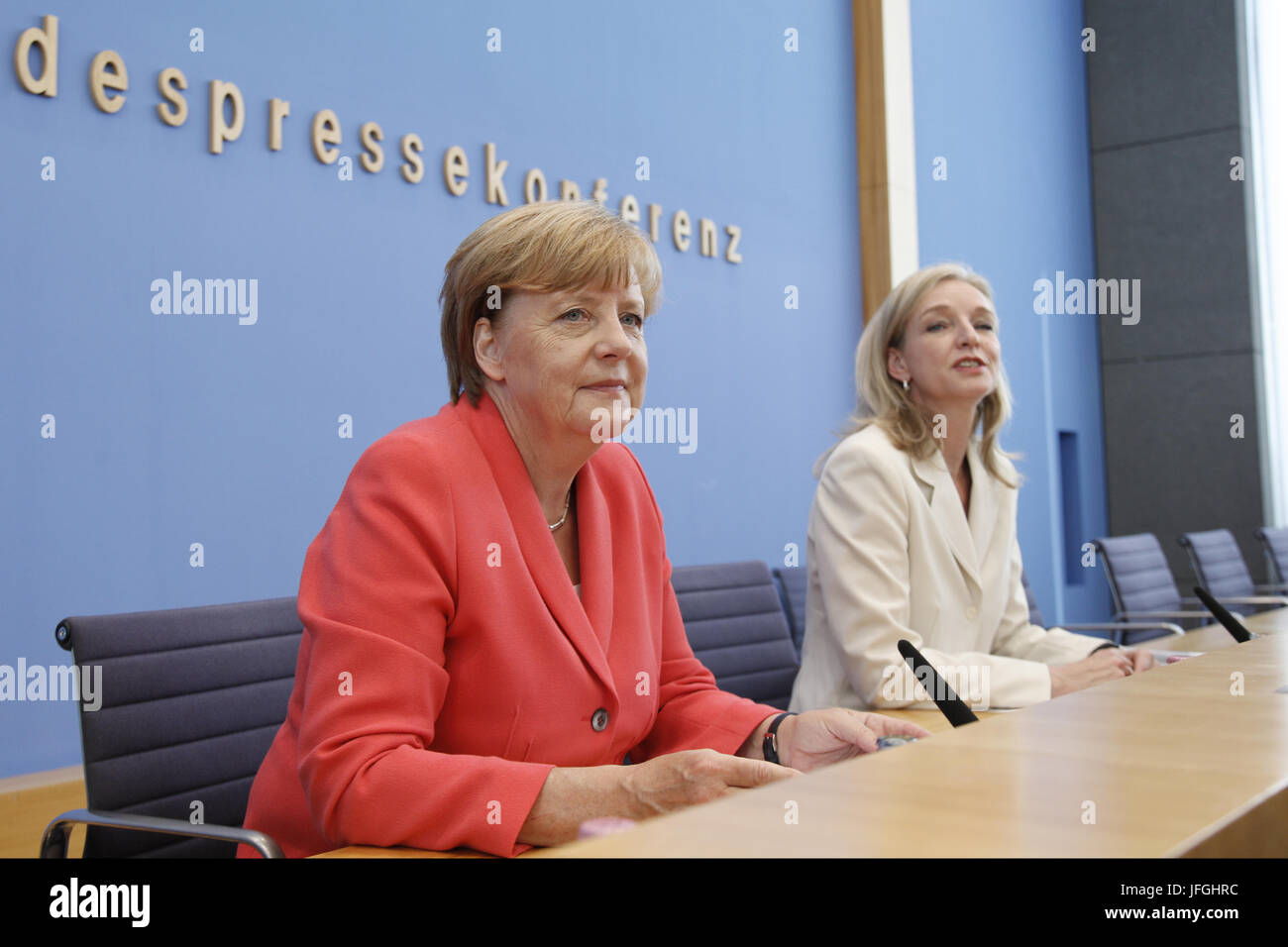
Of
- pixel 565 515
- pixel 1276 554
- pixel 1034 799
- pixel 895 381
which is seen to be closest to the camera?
pixel 1034 799

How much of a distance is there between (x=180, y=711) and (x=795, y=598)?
1.96 m

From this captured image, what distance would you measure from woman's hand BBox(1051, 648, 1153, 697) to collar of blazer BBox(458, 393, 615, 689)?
87cm

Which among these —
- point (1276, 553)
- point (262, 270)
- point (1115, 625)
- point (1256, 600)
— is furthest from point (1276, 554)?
point (262, 270)

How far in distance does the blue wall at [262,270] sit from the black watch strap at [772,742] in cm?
176

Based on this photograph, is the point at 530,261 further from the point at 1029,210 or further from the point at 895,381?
A: the point at 1029,210

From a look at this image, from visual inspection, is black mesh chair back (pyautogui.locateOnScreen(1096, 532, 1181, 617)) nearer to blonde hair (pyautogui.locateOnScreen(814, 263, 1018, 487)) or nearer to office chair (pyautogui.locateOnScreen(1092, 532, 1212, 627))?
office chair (pyautogui.locateOnScreen(1092, 532, 1212, 627))

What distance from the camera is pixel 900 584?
1.99 metres

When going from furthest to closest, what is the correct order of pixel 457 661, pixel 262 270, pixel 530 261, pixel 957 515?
pixel 262 270 → pixel 957 515 → pixel 530 261 → pixel 457 661

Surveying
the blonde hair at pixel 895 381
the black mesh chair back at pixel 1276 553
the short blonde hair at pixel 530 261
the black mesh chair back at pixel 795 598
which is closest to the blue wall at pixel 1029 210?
the black mesh chair back at pixel 1276 553

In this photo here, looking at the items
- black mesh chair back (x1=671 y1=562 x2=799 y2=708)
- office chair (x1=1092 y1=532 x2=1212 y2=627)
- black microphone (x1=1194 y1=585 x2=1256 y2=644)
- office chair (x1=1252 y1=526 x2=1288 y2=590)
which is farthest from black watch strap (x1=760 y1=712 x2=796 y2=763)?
office chair (x1=1252 y1=526 x2=1288 y2=590)

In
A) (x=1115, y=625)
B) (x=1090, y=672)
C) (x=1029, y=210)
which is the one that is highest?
(x=1029, y=210)

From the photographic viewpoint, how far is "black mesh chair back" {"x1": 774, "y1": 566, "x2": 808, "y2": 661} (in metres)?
3.13

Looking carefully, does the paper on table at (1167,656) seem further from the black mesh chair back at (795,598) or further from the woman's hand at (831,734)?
the black mesh chair back at (795,598)

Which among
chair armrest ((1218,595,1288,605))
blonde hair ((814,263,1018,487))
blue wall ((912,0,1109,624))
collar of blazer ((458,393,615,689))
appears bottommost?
chair armrest ((1218,595,1288,605))
